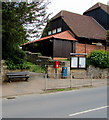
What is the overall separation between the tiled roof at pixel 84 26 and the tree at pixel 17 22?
12.7m

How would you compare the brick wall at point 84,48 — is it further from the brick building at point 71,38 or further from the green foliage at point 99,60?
the green foliage at point 99,60

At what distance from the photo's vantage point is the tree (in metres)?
11.4

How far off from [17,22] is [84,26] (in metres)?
20.6

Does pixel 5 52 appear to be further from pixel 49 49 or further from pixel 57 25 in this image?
pixel 57 25

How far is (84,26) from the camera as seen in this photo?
3008 cm

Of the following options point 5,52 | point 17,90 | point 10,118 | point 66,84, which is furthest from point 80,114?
point 5,52

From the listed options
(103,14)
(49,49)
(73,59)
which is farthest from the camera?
(103,14)

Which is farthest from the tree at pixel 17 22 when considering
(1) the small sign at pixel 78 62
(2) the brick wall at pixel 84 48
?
(2) the brick wall at pixel 84 48

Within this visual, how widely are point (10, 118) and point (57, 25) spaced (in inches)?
1064

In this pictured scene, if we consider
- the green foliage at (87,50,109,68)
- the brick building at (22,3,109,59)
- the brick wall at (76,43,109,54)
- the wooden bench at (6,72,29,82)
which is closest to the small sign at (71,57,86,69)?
the green foliage at (87,50,109,68)

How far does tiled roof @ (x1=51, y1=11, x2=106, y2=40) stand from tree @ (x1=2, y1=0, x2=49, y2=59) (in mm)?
12727

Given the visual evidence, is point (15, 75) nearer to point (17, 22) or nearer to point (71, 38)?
point (17, 22)

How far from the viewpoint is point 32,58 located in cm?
2283

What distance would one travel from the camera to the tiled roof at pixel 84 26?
26866 mm
